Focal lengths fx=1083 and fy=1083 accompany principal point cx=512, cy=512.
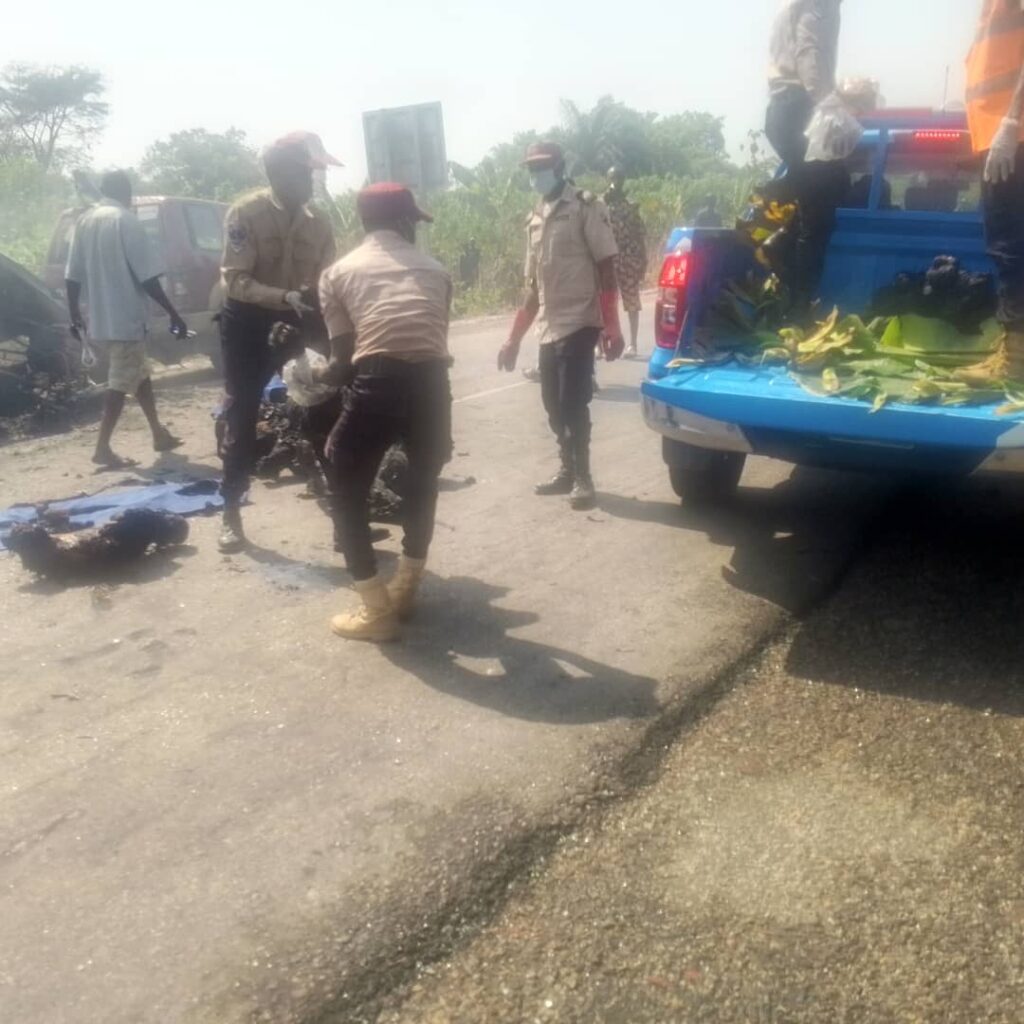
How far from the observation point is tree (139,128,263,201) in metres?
44.0

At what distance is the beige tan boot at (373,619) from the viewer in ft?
13.0

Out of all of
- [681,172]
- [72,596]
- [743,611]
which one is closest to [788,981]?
[743,611]

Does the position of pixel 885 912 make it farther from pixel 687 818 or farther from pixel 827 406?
pixel 827 406

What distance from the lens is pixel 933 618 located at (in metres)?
4.09

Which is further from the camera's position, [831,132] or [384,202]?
[831,132]

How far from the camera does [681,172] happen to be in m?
51.2

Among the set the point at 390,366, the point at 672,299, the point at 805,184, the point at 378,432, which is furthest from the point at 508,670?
the point at 805,184

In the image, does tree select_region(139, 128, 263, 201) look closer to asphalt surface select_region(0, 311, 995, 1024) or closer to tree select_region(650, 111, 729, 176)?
tree select_region(650, 111, 729, 176)

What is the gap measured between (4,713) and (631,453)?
4.35 metres

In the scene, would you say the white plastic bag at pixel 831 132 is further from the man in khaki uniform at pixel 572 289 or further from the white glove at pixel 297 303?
the white glove at pixel 297 303

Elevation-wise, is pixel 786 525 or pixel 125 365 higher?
pixel 125 365

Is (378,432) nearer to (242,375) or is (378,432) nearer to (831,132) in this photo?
(242,375)

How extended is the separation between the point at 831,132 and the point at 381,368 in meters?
2.46

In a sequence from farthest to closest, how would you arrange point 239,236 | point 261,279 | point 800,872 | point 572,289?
point 572,289 < point 261,279 < point 239,236 < point 800,872
